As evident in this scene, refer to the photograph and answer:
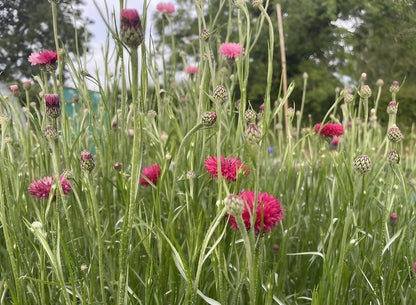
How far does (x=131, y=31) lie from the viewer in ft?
1.84

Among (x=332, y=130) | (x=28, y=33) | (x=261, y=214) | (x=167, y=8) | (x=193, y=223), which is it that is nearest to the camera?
(x=261, y=214)

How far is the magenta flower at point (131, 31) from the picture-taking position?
22.1 inches

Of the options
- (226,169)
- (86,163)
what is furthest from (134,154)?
(226,169)

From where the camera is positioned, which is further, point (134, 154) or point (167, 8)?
point (167, 8)

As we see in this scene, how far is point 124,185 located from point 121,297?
29cm

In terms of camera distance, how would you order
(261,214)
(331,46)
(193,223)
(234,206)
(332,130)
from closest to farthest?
(234,206) < (261,214) < (193,223) < (332,130) < (331,46)

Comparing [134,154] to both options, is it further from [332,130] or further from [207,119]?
[332,130]

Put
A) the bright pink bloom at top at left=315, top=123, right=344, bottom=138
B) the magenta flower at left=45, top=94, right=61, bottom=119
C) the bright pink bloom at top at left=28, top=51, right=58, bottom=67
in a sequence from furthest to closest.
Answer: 1. the bright pink bloom at top at left=315, top=123, right=344, bottom=138
2. the bright pink bloom at top at left=28, top=51, right=58, bottom=67
3. the magenta flower at left=45, top=94, right=61, bottom=119

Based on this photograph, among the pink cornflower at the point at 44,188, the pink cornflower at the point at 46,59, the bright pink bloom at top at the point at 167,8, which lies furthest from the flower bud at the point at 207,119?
the bright pink bloom at top at the point at 167,8

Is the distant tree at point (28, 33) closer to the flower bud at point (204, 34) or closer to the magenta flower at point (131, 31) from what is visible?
Result: the flower bud at point (204, 34)

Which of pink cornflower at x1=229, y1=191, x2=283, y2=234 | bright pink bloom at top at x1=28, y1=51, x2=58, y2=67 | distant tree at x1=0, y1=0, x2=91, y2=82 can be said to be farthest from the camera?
Result: distant tree at x1=0, y1=0, x2=91, y2=82

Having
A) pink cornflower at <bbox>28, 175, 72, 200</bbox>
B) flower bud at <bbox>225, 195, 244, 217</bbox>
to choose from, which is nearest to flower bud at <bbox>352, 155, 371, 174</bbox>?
flower bud at <bbox>225, 195, 244, 217</bbox>

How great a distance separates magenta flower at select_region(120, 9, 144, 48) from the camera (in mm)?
562

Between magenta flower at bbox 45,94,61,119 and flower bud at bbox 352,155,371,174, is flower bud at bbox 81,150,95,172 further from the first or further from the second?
flower bud at bbox 352,155,371,174
